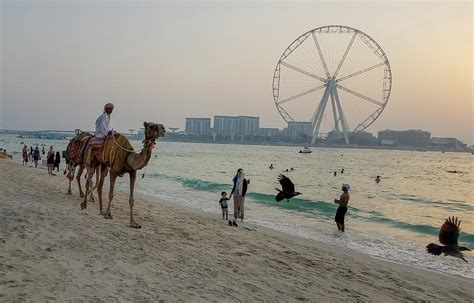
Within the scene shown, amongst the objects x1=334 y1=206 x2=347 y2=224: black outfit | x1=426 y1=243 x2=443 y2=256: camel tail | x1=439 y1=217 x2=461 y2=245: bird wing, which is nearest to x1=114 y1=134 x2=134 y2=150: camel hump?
x1=426 y1=243 x2=443 y2=256: camel tail

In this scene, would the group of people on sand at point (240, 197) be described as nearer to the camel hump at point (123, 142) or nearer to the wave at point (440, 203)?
the camel hump at point (123, 142)

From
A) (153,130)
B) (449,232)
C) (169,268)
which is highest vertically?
(153,130)

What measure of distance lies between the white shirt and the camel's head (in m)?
1.74

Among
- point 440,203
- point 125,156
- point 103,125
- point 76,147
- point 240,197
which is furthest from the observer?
point 440,203

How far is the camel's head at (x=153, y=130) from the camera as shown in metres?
8.96

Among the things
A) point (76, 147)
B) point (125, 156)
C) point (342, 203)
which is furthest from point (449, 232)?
point (76, 147)

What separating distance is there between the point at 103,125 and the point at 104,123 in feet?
0.18

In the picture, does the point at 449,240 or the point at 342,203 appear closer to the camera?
the point at 449,240

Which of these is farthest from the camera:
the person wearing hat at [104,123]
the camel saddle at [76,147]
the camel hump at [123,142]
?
the camel saddle at [76,147]

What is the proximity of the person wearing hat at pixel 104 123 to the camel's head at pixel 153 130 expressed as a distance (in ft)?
5.33

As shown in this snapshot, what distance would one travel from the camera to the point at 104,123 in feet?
33.8

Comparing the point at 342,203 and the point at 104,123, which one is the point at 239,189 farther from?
the point at 104,123

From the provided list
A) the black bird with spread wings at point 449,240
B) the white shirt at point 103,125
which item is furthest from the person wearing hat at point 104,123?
the black bird with spread wings at point 449,240

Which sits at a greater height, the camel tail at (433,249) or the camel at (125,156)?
the camel at (125,156)
